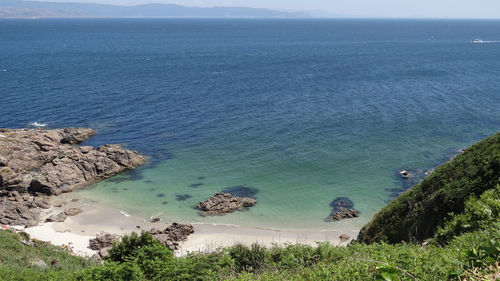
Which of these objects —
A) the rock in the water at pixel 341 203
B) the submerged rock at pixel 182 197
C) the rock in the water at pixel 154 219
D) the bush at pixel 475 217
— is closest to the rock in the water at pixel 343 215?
the rock in the water at pixel 341 203

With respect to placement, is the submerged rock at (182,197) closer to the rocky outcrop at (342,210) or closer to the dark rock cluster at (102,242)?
the dark rock cluster at (102,242)

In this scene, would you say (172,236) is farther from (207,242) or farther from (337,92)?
(337,92)

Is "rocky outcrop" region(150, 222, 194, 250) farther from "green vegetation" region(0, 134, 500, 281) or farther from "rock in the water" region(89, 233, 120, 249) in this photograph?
"green vegetation" region(0, 134, 500, 281)

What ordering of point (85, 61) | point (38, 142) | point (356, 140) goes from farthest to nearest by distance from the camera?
point (85, 61)
point (356, 140)
point (38, 142)

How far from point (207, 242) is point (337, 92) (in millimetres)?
57089

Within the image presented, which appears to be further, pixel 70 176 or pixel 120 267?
pixel 70 176

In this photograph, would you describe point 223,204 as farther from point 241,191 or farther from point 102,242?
point 102,242

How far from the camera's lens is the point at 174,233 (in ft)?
117

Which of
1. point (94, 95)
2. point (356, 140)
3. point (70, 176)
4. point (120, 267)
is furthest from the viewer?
point (94, 95)

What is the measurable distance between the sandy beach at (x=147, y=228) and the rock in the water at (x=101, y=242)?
17.7 inches

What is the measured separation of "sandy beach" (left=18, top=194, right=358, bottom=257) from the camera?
3459 cm

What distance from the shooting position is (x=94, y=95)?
81625mm

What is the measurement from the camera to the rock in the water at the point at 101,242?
34156 millimetres

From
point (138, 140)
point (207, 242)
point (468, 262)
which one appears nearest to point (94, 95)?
point (138, 140)
